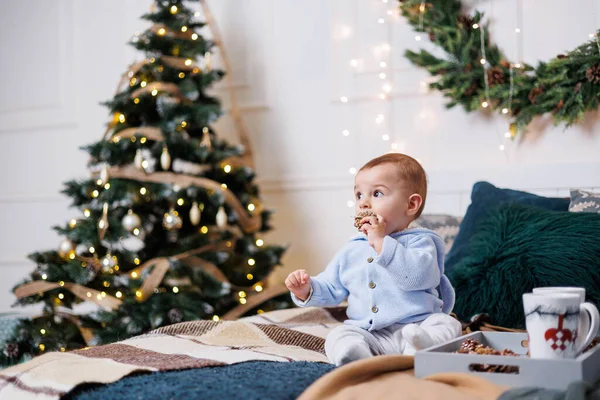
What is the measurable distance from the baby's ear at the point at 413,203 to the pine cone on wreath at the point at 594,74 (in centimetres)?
105

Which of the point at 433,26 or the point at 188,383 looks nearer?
the point at 188,383

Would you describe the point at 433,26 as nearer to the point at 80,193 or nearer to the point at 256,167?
the point at 256,167

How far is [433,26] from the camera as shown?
284 cm

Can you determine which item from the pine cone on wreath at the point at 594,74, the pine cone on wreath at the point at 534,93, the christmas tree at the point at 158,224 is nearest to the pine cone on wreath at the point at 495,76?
the pine cone on wreath at the point at 534,93

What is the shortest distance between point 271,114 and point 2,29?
164 cm

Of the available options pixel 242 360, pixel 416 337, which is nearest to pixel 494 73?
pixel 416 337

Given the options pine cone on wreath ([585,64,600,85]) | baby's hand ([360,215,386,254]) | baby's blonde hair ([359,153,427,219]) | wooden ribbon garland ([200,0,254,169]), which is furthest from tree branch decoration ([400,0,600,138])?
baby's hand ([360,215,386,254])

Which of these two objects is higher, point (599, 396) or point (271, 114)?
point (271, 114)

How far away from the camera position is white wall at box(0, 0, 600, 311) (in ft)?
8.95

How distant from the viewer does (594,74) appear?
2.46 meters

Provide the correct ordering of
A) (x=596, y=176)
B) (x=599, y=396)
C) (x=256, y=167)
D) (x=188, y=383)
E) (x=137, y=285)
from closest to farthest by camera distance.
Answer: (x=599, y=396) < (x=188, y=383) < (x=596, y=176) < (x=137, y=285) < (x=256, y=167)

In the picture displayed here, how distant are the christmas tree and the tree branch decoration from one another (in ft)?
2.70

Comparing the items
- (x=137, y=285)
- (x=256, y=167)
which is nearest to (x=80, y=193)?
(x=137, y=285)

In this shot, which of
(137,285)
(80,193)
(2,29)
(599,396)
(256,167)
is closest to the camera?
(599,396)
